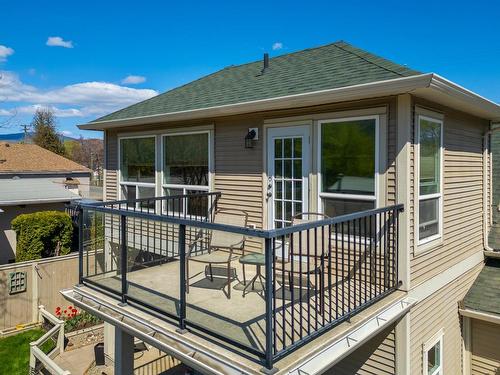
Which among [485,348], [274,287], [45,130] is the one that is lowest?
[485,348]

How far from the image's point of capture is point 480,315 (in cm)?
562

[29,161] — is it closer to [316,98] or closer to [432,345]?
[316,98]

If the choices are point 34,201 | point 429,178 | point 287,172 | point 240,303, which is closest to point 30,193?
→ point 34,201

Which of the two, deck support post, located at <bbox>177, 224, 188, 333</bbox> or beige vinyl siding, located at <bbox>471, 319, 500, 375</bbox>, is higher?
deck support post, located at <bbox>177, 224, 188, 333</bbox>

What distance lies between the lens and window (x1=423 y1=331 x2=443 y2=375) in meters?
5.01

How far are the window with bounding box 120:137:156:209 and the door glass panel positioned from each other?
3193 millimetres

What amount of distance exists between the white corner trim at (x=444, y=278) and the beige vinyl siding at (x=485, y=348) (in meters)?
0.87

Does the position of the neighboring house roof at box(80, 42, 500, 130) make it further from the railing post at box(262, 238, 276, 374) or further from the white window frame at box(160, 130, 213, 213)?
the railing post at box(262, 238, 276, 374)

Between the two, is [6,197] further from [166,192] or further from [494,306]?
[494,306]

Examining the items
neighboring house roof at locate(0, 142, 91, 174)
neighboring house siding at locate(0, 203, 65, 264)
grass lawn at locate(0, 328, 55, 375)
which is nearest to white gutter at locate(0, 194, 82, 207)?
neighboring house siding at locate(0, 203, 65, 264)

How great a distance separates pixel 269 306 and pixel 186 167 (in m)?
4.93

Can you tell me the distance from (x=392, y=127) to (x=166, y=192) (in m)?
4.71

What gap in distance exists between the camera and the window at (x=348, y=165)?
4.60 metres

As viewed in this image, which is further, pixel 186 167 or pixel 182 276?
pixel 186 167
